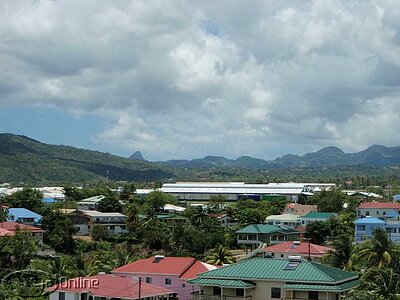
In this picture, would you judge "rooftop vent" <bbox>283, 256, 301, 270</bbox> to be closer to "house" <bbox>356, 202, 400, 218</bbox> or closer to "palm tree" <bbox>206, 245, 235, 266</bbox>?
"palm tree" <bbox>206, 245, 235, 266</bbox>

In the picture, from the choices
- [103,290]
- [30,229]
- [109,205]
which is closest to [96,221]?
[109,205]

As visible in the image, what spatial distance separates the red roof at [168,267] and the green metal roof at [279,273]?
9495 millimetres

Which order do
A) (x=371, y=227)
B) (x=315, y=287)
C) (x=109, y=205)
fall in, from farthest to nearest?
(x=109, y=205) → (x=371, y=227) → (x=315, y=287)

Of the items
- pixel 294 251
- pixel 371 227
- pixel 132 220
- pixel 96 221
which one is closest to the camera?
pixel 294 251

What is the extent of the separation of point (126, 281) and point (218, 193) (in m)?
100

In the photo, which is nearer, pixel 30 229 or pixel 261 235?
pixel 30 229

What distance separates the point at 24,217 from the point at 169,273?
138ft

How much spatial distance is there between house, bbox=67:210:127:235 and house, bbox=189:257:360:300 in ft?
178

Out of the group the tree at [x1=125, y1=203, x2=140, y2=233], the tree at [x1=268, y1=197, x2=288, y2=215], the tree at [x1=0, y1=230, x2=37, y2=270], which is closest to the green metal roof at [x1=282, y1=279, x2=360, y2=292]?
the tree at [x1=0, y1=230, x2=37, y2=270]

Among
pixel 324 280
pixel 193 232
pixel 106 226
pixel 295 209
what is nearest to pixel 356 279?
pixel 324 280

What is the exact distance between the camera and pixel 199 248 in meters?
67.9

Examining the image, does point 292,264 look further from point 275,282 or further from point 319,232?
point 319,232

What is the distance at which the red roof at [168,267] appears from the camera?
41.5 m

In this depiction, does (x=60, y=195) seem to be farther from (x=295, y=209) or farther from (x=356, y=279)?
(x=356, y=279)
